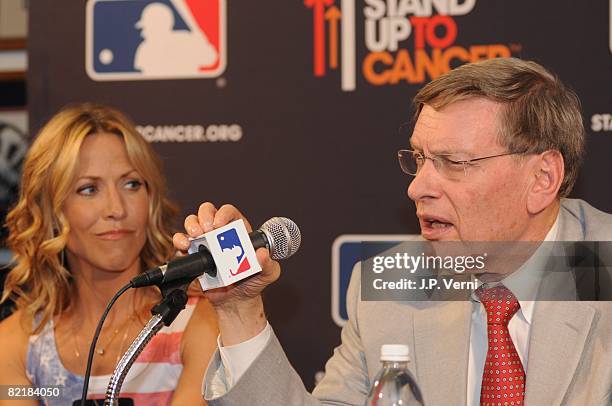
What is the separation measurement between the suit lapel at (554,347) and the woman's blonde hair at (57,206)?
47.8 inches

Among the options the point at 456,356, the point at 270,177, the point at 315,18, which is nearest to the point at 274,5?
the point at 315,18

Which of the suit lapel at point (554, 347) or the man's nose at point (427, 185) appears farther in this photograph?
the man's nose at point (427, 185)

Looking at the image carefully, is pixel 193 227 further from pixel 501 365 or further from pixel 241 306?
pixel 501 365

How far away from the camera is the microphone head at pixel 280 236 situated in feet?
5.34

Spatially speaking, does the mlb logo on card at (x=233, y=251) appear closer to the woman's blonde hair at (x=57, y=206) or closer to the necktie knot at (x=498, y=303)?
the necktie knot at (x=498, y=303)

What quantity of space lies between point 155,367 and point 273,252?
42.5 inches

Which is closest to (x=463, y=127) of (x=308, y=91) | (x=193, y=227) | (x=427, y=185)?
(x=427, y=185)

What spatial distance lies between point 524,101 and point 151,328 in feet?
3.35

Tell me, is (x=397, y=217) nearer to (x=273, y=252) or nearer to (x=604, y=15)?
(x=604, y=15)

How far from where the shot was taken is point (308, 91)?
109 inches

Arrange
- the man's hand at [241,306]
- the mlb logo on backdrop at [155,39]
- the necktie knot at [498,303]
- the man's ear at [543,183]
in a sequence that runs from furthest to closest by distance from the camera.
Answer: the mlb logo on backdrop at [155,39], the man's ear at [543,183], the necktie knot at [498,303], the man's hand at [241,306]

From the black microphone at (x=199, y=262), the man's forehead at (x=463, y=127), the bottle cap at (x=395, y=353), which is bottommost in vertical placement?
the bottle cap at (x=395, y=353)

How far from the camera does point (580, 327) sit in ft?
6.29

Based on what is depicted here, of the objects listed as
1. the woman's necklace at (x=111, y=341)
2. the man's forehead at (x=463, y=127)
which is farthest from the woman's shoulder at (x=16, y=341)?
the man's forehead at (x=463, y=127)
